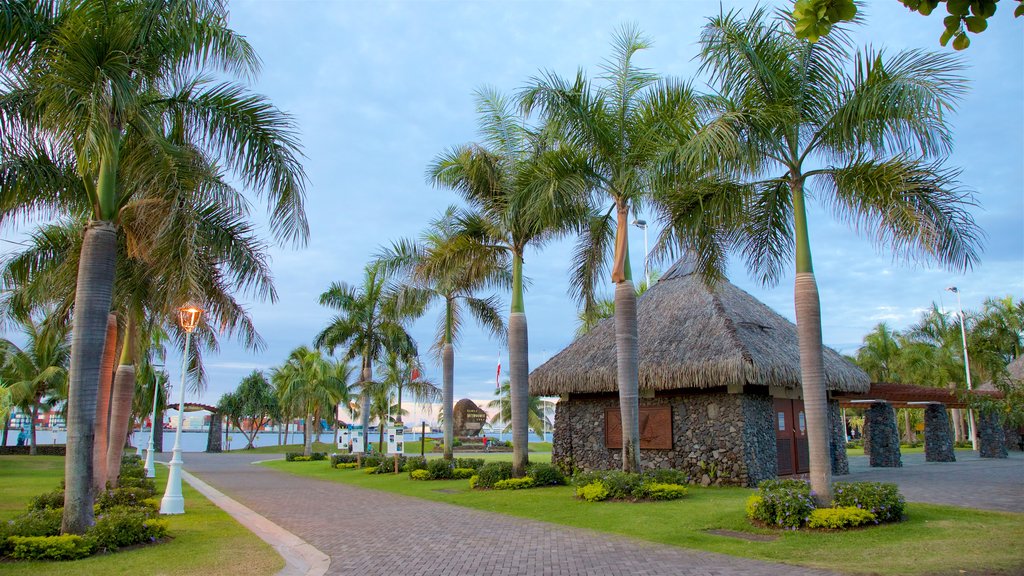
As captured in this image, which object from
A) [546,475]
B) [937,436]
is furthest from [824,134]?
[937,436]

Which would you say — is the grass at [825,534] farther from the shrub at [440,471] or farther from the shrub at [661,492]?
the shrub at [440,471]

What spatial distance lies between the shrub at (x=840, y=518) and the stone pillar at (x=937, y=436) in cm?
1917

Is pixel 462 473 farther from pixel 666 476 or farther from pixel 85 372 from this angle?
pixel 85 372

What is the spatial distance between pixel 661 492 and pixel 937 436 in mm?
17640

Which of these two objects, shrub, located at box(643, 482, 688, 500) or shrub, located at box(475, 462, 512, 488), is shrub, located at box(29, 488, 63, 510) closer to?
shrub, located at box(475, 462, 512, 488)

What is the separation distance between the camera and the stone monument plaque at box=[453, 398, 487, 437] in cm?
5403

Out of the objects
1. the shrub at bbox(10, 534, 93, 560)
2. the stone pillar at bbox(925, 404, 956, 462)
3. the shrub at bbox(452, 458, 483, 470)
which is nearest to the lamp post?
the shrub at bbox(10, 534, 93, 560)

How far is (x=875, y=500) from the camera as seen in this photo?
9.48m

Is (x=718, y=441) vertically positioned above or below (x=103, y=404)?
below

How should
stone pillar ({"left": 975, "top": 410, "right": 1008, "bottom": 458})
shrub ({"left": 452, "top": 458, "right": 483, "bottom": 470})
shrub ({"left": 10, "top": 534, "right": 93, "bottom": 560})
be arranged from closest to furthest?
shrub ({"left": 10, "top": 534, "right": 93, "bottom": 560}) < shrub ({"left": 452, "top": 458, "right": 483, "bottom": 470}) < stone pillar ({"left": 975, "top": 410, "right": 1008, "bottom": 458})

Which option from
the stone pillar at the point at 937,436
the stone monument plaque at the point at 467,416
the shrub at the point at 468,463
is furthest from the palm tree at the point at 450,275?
the stone monument plaque at the point at 467,416

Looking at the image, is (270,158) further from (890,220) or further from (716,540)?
(890,220)

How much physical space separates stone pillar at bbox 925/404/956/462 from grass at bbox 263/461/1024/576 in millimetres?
14873

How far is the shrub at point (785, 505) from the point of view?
31.1 feet
